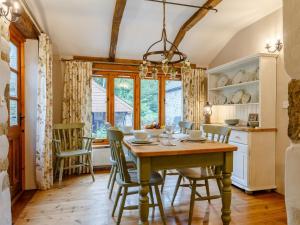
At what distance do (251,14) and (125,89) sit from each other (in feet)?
8.45

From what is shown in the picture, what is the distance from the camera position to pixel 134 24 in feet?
11.5

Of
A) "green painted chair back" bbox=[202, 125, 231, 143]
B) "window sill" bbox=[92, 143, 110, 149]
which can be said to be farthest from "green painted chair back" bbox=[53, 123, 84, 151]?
"green painted chair back" bbox=[202, 125, 231, 143]

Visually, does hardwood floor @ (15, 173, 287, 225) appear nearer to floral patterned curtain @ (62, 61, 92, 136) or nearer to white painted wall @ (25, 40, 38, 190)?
white painted wall @ (25, 40, 38, 190)

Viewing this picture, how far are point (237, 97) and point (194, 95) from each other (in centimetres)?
105

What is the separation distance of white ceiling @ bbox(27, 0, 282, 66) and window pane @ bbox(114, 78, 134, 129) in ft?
1.77

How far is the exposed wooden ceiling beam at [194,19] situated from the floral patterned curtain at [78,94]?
1.71 meters

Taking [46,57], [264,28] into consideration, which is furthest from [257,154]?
[46,57]

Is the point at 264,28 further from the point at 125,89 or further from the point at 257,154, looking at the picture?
the point at 125,89

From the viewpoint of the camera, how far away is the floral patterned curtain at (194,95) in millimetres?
4520

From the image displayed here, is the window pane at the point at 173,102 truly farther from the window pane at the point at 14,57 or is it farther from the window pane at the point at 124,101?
the window pane at the point at 14,57

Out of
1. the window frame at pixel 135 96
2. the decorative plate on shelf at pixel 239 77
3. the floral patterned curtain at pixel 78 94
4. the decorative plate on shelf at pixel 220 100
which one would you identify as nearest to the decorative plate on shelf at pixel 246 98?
the decorative plate on shelf at pixel 239 77

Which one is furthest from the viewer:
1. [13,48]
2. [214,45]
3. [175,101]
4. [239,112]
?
[175,101]

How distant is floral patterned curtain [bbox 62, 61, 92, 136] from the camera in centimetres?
389

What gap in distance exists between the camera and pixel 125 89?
4395 mm
